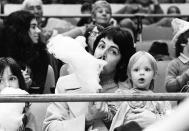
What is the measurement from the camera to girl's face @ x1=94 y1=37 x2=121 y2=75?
10.6 ft

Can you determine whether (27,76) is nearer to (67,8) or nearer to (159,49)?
(159,49)

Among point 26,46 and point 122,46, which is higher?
point 122,46

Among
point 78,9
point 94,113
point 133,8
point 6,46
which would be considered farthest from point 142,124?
point 78,9

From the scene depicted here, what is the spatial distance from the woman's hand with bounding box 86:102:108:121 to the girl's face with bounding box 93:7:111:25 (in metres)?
2.80

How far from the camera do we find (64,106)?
2.84 m

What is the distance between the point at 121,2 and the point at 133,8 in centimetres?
114

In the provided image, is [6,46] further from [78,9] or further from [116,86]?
[78,9]

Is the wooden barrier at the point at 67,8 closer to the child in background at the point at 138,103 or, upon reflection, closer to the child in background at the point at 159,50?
the child in background at the point at 159,50

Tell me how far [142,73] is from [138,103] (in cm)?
29

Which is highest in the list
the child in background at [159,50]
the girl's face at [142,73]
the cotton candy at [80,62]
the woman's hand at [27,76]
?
the cotton candy at [80,62]

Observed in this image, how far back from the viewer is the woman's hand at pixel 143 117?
2584 millimetres

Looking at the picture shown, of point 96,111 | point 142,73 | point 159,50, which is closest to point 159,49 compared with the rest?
point 159,50

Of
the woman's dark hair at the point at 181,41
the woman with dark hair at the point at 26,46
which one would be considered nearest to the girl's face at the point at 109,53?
the woman with dark hair at the point at 26,46

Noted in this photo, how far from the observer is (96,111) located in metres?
2.71
